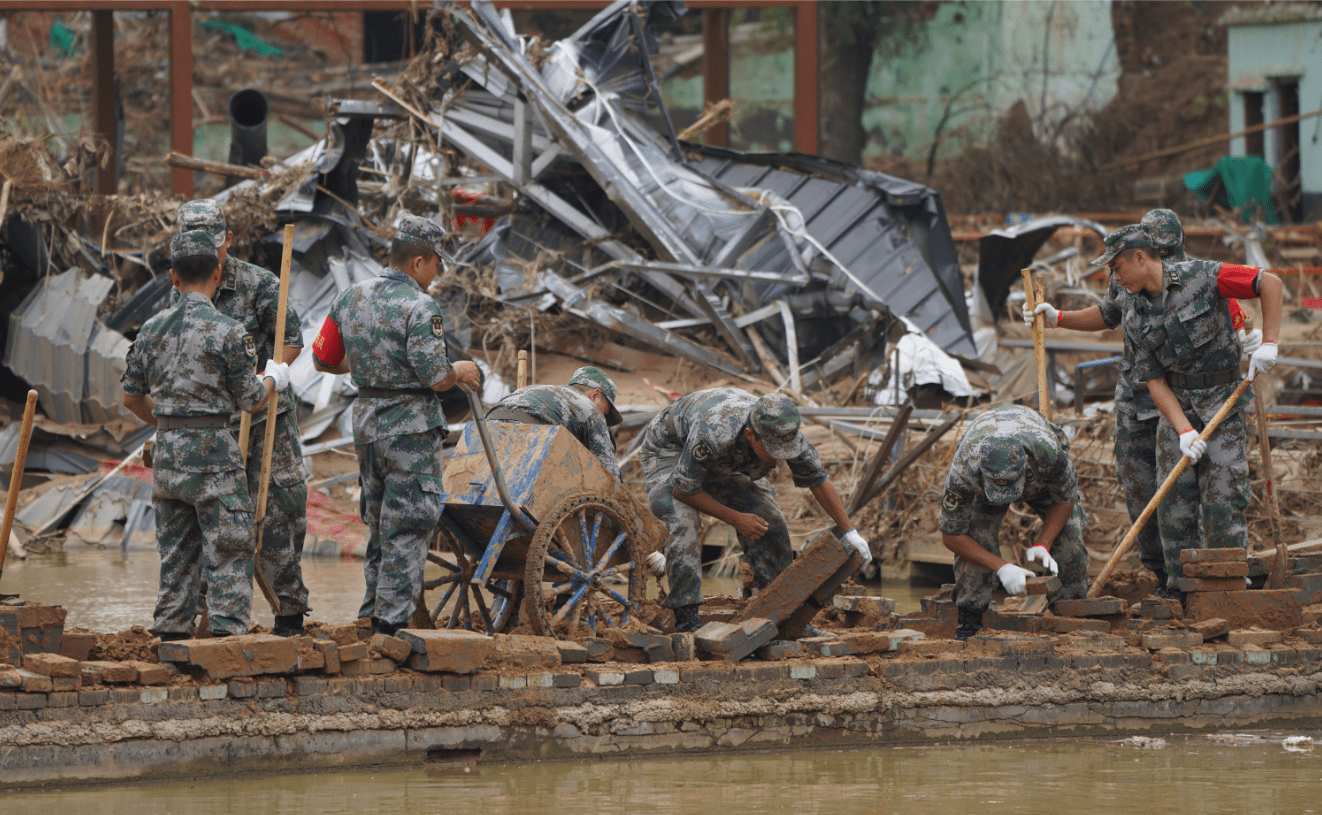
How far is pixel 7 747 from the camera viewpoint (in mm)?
5480

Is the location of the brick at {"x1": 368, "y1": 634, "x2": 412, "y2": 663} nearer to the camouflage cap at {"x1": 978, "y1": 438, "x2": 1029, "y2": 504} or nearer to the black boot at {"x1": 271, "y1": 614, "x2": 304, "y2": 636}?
the black boot at {"x1": 271, "y1": 614, "x2": 304, "y2": 636}

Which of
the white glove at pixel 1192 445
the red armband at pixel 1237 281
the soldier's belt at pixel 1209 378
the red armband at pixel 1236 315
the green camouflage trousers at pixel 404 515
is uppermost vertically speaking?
the red armband at pixel 1237 281

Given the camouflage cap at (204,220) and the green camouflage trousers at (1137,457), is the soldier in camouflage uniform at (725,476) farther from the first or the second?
the camouflage cap at (204,220)

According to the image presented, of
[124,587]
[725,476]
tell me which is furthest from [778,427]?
[124,587]

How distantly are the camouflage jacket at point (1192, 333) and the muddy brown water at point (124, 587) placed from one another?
111 inches

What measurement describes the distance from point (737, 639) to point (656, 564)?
873 millimetres

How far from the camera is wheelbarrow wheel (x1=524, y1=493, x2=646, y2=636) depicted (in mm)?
6703

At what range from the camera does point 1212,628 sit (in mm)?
7316

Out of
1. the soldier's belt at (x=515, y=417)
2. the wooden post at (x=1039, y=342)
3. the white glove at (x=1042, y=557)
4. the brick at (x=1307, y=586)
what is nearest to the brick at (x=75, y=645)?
the soldier's belt at (x=515, y=417)

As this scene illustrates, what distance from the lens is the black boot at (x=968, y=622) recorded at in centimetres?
755

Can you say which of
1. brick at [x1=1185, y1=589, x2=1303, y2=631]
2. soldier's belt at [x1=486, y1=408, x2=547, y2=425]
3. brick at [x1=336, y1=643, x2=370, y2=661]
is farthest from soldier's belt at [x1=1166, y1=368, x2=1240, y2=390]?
brick at [x1=336, y1=643, x2=370, y2=661]

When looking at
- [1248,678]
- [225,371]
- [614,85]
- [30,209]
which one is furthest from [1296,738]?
[30,209]

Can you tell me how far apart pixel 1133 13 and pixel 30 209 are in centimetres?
2185

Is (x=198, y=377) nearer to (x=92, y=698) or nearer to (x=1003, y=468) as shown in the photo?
(x=92, y=698)
